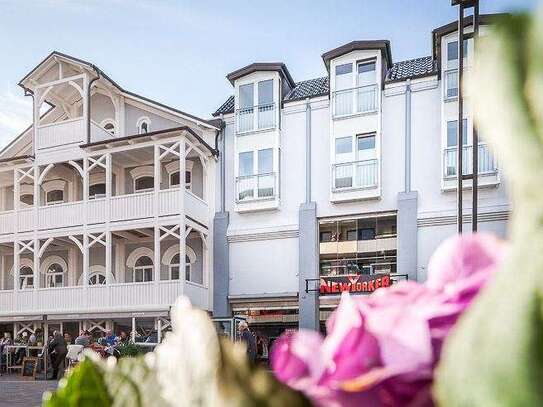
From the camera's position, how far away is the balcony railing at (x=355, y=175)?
49.6 feet

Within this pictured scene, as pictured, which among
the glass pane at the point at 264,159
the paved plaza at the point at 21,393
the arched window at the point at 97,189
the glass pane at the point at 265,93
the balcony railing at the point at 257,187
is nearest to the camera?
the paved plaza at the point at 21,393

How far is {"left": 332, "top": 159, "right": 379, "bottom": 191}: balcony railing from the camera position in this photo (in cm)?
1513

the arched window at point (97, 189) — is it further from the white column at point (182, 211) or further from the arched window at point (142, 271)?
the white column at point (182, 211)

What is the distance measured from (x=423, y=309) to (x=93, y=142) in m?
17.5

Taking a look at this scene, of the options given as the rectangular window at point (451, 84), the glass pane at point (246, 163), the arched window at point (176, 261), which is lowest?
the arched window at point (176, 261)

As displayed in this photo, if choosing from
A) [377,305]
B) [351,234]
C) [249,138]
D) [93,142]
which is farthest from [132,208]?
[377,305]

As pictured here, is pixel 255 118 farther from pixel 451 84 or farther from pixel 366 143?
pixel 451 84

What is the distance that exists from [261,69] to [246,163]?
2491mm

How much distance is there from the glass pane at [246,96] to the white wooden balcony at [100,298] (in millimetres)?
4903

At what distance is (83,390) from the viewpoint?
31 cm

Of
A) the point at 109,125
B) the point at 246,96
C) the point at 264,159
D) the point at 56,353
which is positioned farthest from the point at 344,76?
the point at 56,353

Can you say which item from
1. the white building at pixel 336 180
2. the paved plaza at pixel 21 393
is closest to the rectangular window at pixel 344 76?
the white building at pixel 336 180

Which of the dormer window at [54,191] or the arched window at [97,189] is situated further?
the dormer window at [54,191]

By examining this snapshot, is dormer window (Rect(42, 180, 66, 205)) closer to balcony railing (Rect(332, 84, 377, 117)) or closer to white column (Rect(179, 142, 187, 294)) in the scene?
white column (Rect(179, 142, 187, 294))
